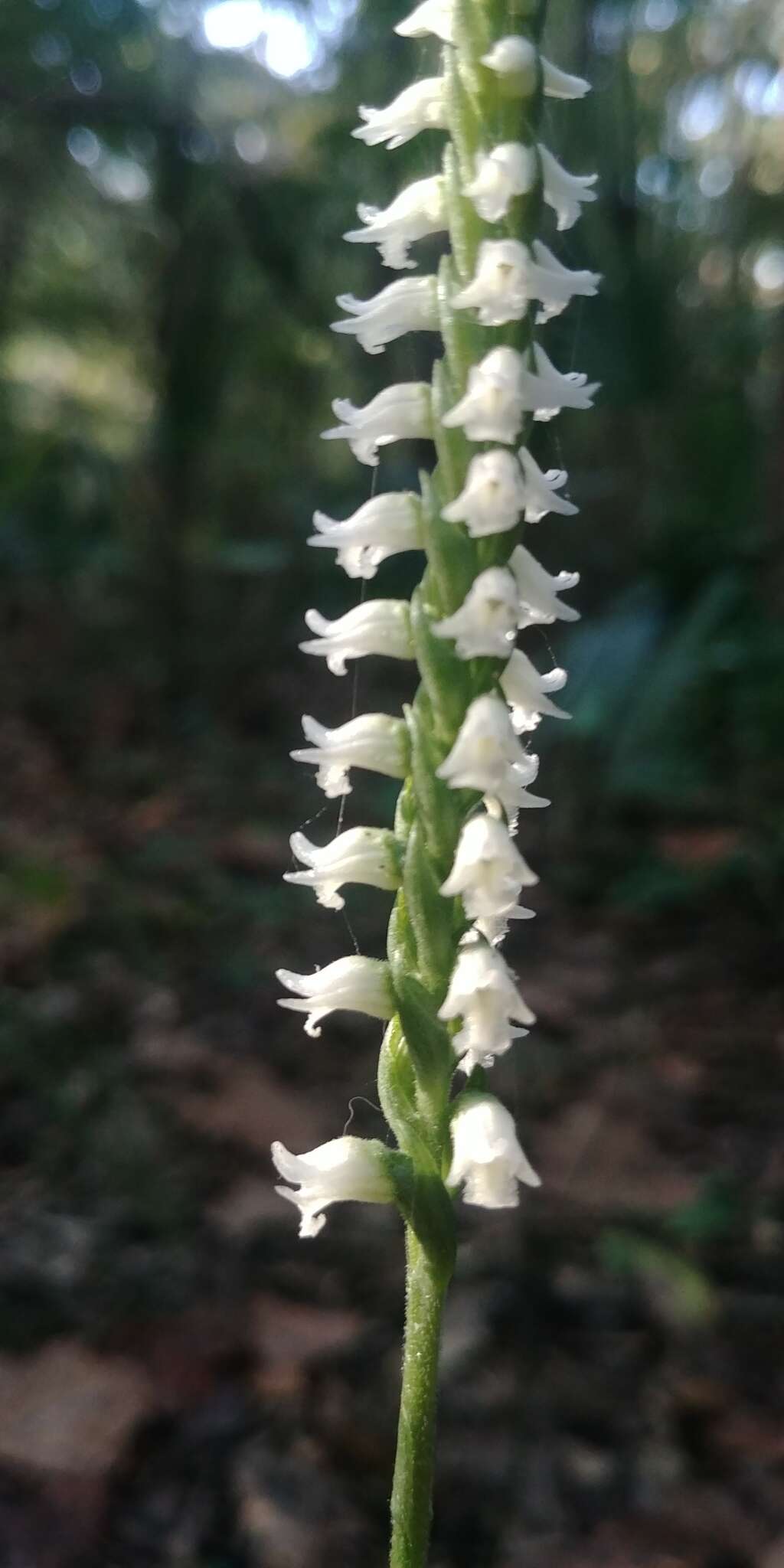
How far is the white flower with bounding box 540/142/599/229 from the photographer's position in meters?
1.09

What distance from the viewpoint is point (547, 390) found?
3.49 ft

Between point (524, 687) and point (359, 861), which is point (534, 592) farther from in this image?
point (359, 861)

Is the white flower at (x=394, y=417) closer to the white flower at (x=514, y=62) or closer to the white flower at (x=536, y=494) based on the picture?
the white flower at (x=536, y=494)

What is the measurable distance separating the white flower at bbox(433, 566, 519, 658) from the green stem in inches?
22.6

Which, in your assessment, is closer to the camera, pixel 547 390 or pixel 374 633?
pixel 547 390

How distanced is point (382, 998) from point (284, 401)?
361 inches

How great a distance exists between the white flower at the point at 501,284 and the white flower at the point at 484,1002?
55 cm

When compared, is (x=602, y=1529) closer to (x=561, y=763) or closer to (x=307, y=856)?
(x=307, y=856)

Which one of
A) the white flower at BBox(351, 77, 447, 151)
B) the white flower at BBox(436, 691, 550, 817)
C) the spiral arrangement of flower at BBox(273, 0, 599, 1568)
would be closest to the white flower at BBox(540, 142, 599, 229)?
the spiral arrangement of flower at BBox(273, 0, 599, 1568)

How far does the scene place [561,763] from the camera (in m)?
4.95

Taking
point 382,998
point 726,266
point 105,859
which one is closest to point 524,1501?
point 382,998

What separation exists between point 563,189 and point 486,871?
0.64 meters

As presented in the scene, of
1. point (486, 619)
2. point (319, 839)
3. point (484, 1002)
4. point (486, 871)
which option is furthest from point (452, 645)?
point (319, 839)

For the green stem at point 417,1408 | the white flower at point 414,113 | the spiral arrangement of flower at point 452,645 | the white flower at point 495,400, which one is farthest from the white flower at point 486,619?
the green stem at point 417,1408
